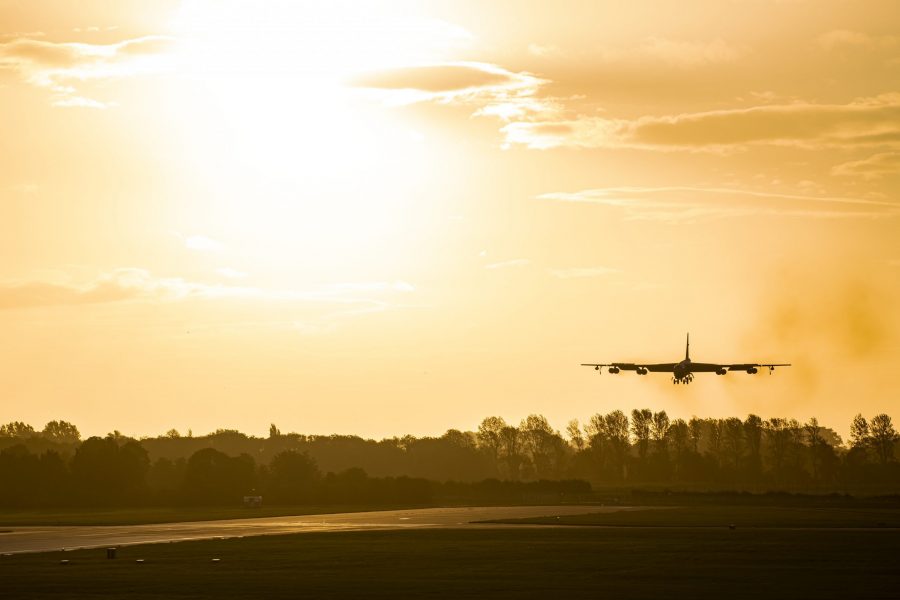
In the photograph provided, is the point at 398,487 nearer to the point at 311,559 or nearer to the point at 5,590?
the point at 311,559

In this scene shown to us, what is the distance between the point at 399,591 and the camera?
52875 mm

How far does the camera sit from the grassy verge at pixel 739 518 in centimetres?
9831

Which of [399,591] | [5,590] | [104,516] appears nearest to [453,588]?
[399,591]

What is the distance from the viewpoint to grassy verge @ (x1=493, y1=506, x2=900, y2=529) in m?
98.3

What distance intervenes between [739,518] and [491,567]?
173 feet

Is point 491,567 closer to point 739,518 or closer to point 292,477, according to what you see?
point 739,518

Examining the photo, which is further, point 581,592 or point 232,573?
point 232,573

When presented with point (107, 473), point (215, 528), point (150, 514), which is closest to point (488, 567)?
point (215, 528)

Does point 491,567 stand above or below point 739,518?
below

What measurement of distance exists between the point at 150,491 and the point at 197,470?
8.88 meters

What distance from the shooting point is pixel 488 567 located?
62250mm

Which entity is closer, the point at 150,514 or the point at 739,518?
the point at 739,518

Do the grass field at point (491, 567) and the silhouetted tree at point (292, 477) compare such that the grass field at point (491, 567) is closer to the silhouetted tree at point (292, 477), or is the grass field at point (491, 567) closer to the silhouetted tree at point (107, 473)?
the silhouetted tree at point (292, 477)

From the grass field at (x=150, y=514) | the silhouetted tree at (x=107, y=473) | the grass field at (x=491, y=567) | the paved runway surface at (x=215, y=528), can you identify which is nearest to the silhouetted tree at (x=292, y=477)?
the grass field at (x=150, y=514)
